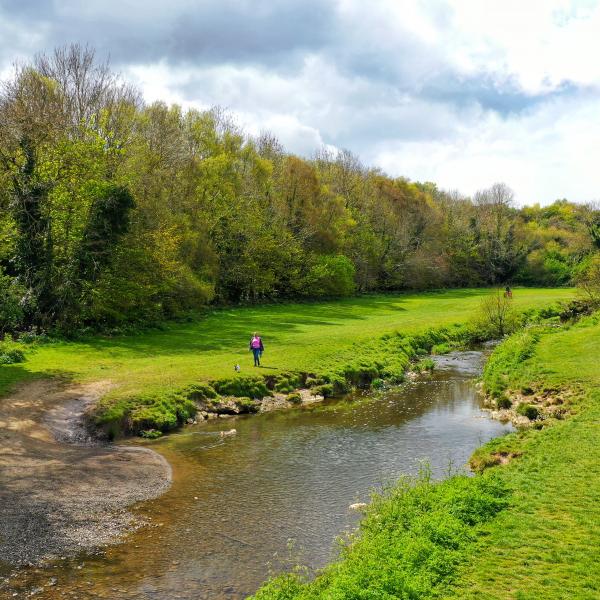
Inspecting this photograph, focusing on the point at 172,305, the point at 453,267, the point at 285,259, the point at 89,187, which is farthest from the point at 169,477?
the point at 453,267

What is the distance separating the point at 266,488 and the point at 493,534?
822 cm

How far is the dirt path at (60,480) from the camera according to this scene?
1441cm

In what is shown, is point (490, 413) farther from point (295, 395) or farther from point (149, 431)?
point (149, 431)

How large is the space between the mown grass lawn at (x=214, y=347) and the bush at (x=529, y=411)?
12796 millimetres

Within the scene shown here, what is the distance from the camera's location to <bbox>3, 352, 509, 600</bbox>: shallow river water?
12.9 meters

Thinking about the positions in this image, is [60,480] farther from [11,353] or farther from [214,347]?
[214,347]

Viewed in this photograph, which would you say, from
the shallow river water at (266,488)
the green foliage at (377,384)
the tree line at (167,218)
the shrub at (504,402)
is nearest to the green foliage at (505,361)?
the shrub at (504,402)

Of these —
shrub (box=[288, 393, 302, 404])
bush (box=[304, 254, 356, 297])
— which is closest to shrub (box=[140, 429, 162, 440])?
shrub (box=[288, 393, 302, 404])

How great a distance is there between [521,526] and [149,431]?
16.8m

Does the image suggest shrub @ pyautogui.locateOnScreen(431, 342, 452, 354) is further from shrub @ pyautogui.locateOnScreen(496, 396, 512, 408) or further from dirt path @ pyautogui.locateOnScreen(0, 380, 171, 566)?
dirt path @ pyautogui.locateOnScreen(0, 380, 171, 566)

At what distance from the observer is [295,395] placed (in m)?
30.7

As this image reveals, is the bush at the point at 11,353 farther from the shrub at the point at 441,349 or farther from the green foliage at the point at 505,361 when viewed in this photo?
the shrub at the point at 441,349

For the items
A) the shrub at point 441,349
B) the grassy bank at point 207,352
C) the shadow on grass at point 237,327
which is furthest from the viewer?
the shrub at point 441,349

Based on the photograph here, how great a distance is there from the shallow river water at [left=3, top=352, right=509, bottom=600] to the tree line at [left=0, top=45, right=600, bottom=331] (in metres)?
18.8
